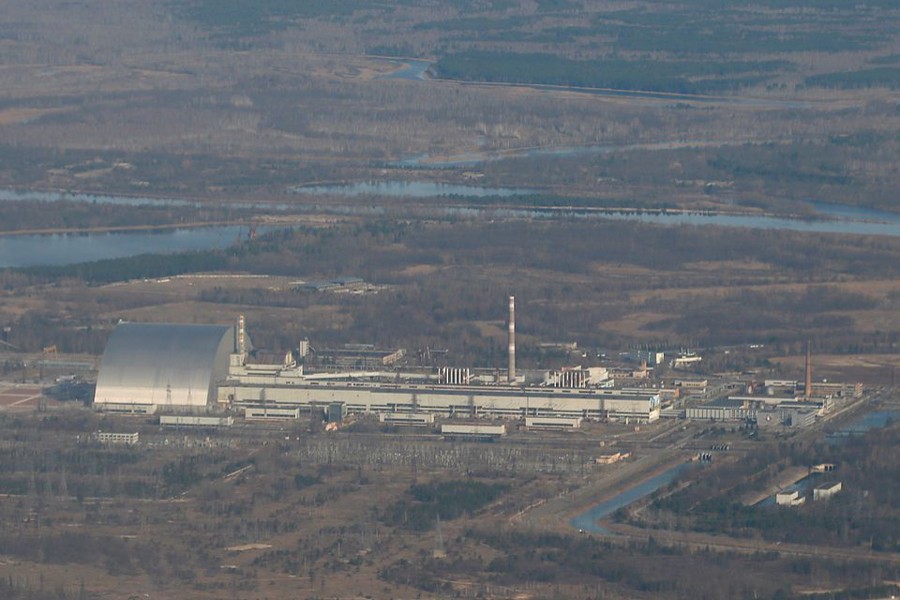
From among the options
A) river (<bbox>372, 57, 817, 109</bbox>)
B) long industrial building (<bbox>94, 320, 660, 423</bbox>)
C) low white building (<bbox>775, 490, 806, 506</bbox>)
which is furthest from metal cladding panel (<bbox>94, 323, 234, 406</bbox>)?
river (<bbox>372, 57, 817, 109</bbox>)

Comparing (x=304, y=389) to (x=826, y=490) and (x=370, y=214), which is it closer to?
(x=826, y=490)

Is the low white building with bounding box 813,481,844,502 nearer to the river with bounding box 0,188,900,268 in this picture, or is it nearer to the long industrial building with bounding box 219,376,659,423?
the long industrial building with bounding box 219,376,659,423

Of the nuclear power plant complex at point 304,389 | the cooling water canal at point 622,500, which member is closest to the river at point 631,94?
the nuclear power plant complex at point 304,389

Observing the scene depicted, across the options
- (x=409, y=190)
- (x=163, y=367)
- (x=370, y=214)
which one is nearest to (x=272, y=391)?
(x=163, y=367)

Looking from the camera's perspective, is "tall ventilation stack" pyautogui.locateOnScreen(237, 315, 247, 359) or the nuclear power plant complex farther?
"tall ventilation stack" pyautogui.locateOnScreen(237, 315, 247, 359)

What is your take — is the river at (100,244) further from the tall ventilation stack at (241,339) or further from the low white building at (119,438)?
the low white building at (119,438)

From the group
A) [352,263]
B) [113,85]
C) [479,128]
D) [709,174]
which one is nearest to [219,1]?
[113,85]

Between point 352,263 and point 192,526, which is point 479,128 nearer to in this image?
point 352,263
